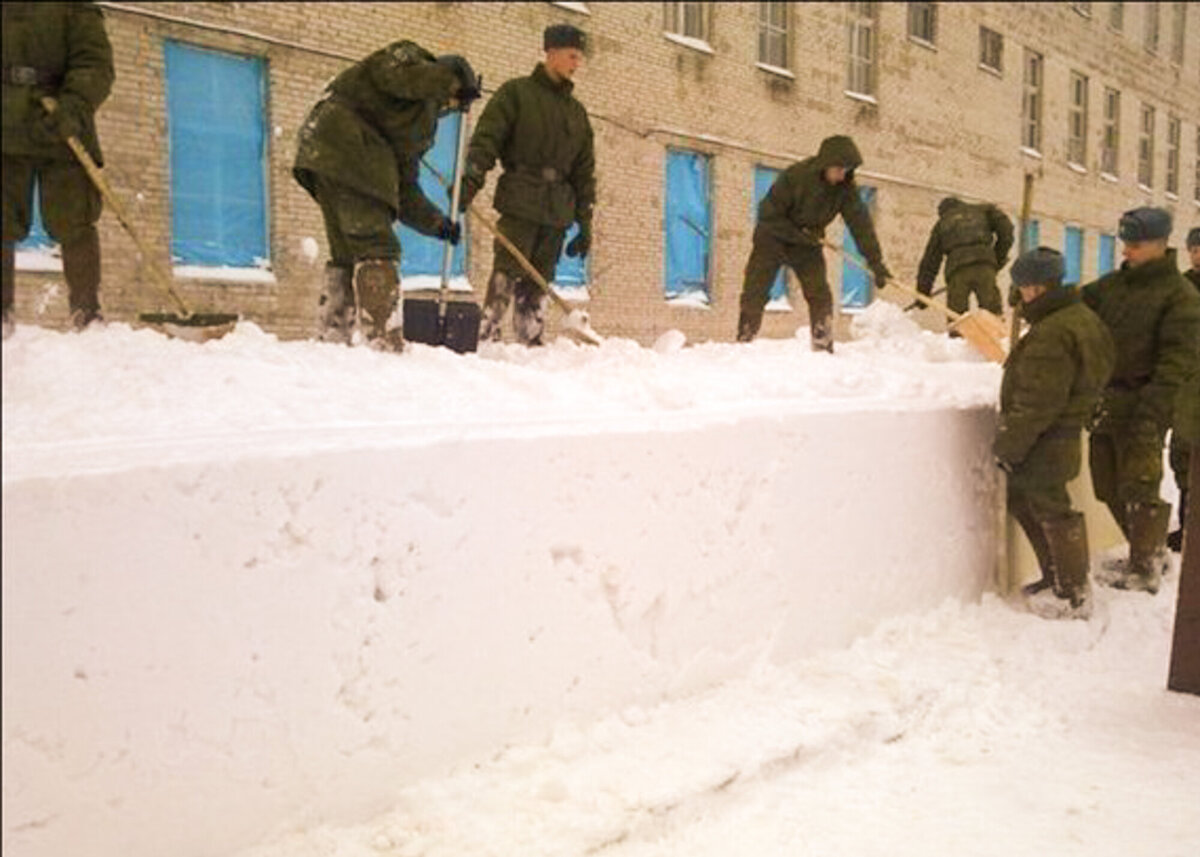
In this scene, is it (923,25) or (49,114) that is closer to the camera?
(49,114)

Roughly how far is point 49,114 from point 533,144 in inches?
107

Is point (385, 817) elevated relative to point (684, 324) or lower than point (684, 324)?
lower

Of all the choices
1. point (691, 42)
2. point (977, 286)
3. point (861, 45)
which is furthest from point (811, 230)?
point (861, 45)

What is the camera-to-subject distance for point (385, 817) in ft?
9.36

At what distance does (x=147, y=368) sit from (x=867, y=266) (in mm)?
4879

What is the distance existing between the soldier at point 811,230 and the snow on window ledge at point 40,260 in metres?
3.91

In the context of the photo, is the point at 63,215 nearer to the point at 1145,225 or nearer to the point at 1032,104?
the point at 1145,225

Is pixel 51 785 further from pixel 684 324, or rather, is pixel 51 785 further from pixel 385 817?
pixel 684 324

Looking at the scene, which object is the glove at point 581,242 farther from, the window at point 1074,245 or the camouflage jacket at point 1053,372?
the window at point 1074,245

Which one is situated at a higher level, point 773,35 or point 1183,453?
point 773,35

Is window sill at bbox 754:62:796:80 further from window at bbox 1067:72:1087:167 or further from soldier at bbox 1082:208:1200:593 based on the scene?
soldier at bbox 1082:208:1200:593

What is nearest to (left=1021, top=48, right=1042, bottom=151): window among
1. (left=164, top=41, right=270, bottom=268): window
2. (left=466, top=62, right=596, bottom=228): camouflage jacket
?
(left=466, top=62, right=596, bottom=228): camouflage jacket

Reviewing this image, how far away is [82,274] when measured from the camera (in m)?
3.49

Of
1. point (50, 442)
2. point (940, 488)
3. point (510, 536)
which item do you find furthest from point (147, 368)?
point (940, 488)
